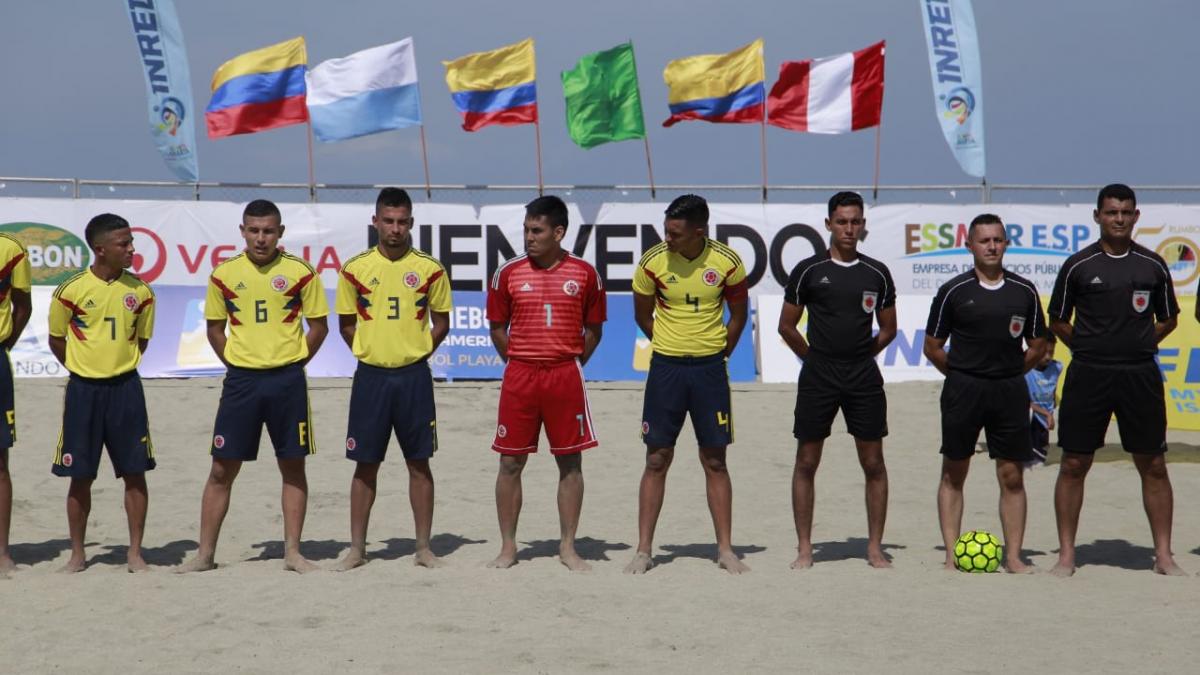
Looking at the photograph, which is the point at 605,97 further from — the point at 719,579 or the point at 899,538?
the point at 719,579

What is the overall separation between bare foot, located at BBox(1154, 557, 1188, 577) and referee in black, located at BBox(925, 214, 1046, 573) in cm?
72

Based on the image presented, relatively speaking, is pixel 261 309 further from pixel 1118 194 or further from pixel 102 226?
pixel 1118 194

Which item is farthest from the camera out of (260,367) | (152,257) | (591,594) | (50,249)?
(152,257)

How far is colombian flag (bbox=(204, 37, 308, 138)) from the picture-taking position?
18.0 metres

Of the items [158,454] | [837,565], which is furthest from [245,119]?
[837,565]

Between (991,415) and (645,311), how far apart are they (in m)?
2.05

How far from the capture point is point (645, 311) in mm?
7016

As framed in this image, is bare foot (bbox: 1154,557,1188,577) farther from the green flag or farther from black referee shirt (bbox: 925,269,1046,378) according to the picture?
the green flag

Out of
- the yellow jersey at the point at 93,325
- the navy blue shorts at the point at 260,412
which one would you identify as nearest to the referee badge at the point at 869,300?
the navy blue shorts at the point at 260,412

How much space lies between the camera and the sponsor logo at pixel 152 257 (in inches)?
650

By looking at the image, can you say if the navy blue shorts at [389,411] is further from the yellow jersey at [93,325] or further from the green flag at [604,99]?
the green flag at [604,99]

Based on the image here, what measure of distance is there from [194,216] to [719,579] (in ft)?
40.6

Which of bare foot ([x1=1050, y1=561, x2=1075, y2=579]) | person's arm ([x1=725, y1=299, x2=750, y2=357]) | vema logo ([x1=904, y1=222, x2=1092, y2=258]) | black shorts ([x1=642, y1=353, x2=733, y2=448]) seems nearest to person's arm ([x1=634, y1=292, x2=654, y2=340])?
black shorts ([x1=642, y1=353, x2=733, y2=448])

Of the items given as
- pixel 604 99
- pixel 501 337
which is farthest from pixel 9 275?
pixel 604 99
